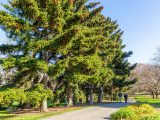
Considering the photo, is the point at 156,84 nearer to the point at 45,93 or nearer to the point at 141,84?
the point at 141,84

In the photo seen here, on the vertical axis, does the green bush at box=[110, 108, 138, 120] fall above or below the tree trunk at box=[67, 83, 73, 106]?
below

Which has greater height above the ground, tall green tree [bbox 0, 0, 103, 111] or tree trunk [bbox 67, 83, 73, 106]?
tall green tree [bbox 0, 0, 103, 111]

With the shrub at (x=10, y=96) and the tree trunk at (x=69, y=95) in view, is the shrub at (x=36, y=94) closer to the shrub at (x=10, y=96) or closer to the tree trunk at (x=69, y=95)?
the shrub at (x=10, y=96)

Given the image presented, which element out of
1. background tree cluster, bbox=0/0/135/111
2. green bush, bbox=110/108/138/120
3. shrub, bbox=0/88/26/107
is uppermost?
background tree cluster, bbox=0/0/135/111

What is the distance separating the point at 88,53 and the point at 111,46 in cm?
923

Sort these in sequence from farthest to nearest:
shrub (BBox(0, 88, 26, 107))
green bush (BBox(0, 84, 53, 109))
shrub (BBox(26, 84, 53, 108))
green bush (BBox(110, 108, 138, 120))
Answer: shrub (BBox(26, 84, 53, 108)) → green bush (BBox(0, 84, 53, 109)) → shrub (BBox(0, 88, 26, 107)) → green bush (BBox(110, 108, 138, 120))

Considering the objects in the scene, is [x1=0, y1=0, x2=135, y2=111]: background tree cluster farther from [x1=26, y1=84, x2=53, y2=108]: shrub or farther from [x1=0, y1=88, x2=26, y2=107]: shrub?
[x1=0, y1=88, x2=26, y2=107]: shrub

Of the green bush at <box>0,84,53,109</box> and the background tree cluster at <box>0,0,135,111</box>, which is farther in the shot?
the background tree cluster at <box>0,0,135,111</box>

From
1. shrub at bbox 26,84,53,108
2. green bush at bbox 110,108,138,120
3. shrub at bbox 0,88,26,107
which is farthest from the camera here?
shrub at bbox 26,84,53,108

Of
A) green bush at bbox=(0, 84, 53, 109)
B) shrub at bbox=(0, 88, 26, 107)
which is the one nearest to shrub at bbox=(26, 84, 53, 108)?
green bush at bbox=(0, 84, 53, 109)

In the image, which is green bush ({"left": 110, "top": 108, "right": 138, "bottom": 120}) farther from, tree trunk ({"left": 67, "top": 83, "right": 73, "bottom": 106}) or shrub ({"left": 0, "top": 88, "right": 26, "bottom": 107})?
tree trunk ({"left": 67, "top": 83, "right": 73, "bottom": 106})

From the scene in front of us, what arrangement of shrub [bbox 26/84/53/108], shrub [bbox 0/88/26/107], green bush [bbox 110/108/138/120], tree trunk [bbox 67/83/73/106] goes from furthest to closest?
tree trunk [bbox 67/83/73/106]
shrub [bbox 26/84/53/108]
shrub [bbox 0/88/26/107]
green bush [bbox 110/108/138/120]

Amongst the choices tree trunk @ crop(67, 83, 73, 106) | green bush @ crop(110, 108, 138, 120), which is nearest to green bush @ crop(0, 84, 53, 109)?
green bush @ crop(110, 108, 138, 120)

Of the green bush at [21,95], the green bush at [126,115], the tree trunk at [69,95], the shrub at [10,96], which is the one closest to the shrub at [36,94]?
the green bush at [21,95]
